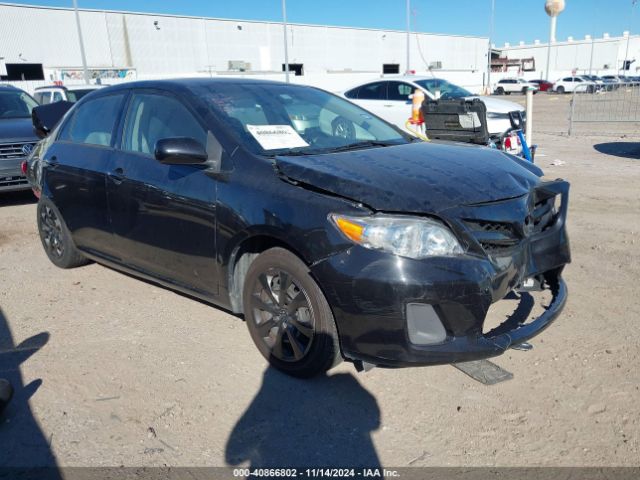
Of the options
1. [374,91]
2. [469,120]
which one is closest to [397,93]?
[374,91]

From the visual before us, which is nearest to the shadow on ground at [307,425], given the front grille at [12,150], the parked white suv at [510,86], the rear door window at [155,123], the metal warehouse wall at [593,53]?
the rear door window at [155,123]

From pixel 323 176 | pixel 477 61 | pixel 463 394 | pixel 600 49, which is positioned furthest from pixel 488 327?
pixel 600 49

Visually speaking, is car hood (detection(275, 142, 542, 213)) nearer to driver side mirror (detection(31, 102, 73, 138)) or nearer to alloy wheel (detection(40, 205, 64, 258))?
alloy wheel (detection(40, 205, 64, 258))

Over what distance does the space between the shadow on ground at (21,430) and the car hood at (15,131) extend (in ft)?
16.8

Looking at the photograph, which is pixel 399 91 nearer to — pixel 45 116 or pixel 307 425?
pixel 45 116

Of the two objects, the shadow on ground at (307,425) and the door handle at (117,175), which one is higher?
the door handle at (117,175)

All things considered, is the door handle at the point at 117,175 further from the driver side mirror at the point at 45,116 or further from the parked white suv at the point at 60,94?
the parked white suv at the point at 60,94

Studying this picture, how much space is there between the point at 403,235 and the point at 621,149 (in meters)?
10.8

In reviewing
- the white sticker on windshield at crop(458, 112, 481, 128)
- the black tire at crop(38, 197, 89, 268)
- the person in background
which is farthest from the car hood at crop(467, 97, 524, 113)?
the person in background

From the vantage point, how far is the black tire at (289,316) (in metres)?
2.86

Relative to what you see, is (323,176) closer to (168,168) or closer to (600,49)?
(168,168)

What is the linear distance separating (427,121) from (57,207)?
4.32 metres

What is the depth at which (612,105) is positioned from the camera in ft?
50.2

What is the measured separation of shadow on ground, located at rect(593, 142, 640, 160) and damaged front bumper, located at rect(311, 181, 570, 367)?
929cm
